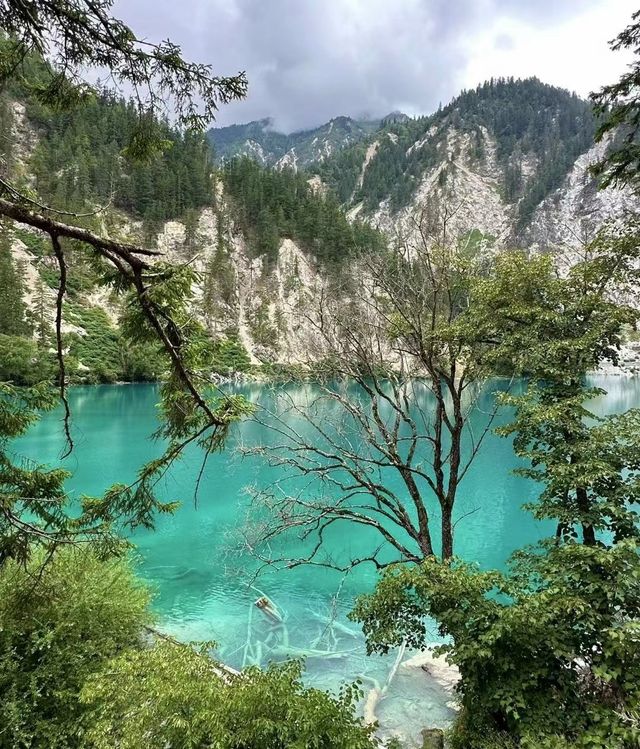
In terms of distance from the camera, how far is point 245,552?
15156 millimetres

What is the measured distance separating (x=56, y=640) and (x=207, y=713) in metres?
3.76

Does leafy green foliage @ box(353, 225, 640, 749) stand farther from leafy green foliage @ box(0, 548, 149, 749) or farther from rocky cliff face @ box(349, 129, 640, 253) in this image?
rocky cliff face @ box(349, 129, 640, 253)

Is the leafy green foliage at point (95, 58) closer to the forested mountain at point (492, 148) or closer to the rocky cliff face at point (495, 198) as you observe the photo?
the rocky cliff face at point (495, 198)

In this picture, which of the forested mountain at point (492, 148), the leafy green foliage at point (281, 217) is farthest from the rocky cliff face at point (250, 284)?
the forested mountain at point (492, 148)

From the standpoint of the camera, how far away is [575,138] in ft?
465

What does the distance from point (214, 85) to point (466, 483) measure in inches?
877

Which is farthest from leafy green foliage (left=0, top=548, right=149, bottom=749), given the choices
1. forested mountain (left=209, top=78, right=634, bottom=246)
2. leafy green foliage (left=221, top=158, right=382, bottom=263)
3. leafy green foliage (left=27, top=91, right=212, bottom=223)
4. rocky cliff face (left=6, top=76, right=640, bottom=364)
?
forested mountain (left=209, top=78, right=634, bottom=246)

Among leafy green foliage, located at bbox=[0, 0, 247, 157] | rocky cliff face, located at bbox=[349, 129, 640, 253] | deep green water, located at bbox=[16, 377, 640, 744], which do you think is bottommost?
deep green water, located at bbox=[16, 377, 640, 744]

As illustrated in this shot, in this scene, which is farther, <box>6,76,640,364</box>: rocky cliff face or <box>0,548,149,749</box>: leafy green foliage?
<box>6,76,640,364</box>: rocky cliff face

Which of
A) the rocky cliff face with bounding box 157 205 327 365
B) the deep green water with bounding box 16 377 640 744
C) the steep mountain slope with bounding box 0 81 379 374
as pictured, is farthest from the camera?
the rocky cliff face with bounding box 157 205 327 365

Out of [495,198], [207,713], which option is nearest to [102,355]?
[207,713]

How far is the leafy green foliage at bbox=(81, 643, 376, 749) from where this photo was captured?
480 cm

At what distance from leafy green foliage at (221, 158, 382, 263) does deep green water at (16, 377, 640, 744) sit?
2363 inches

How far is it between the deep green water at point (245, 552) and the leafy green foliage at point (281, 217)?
2363 inches
